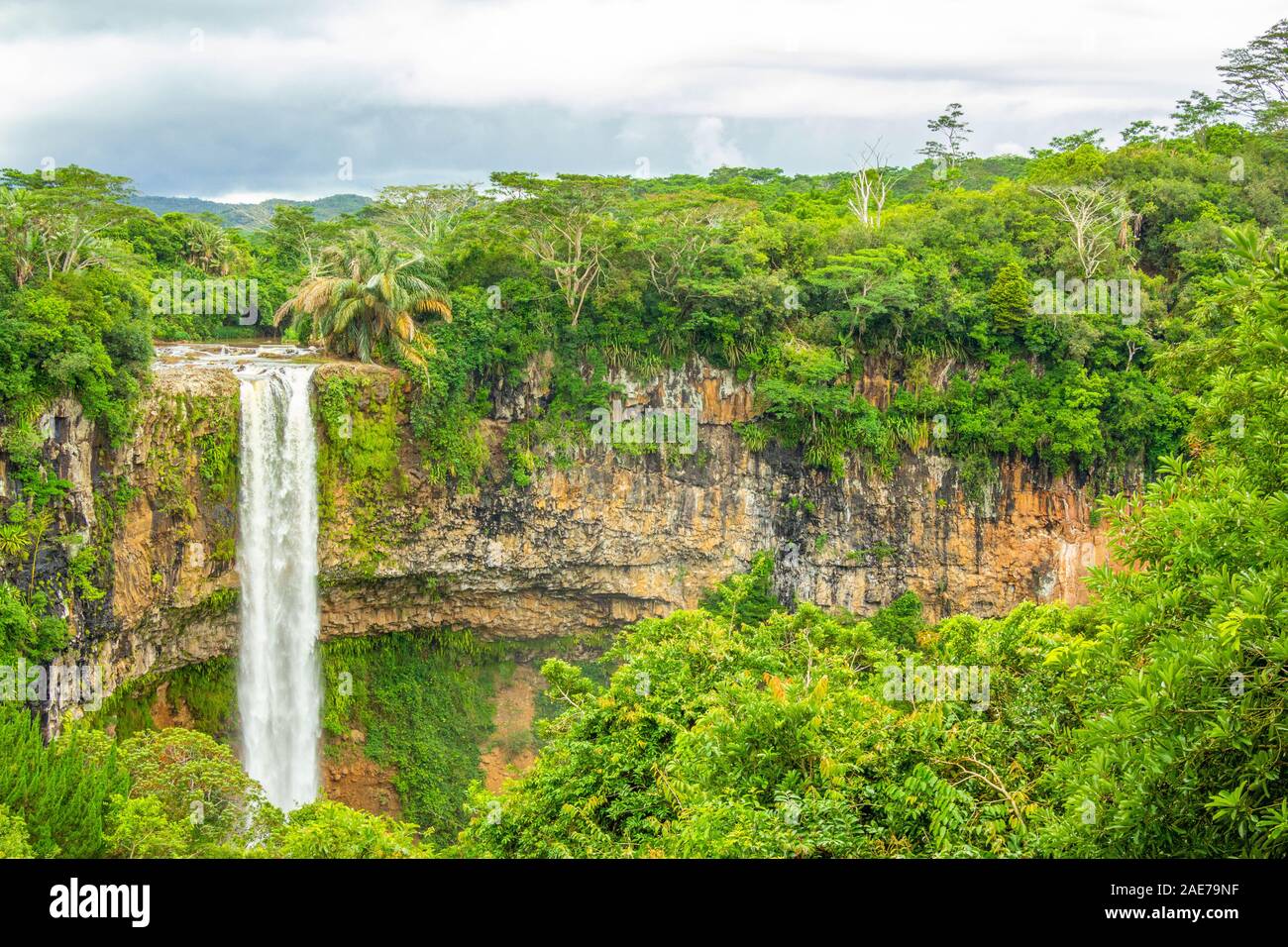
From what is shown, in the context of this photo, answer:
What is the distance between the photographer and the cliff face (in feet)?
78.7

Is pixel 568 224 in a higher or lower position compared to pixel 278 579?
higher

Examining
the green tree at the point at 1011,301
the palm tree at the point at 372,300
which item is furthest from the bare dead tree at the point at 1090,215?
the palm tree at the point at 372,300

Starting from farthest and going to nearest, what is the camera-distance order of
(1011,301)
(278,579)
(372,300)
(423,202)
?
(423,202), (1011,301), (372,300), (278,579)

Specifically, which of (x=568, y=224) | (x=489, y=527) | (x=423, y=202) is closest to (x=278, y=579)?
(x=489, y=527)

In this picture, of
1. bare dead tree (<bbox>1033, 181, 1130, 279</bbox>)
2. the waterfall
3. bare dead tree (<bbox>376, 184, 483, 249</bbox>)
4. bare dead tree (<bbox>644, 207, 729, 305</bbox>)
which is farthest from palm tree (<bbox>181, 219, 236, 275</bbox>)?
bare dead tree (<bbox>1033, 181, 1130, 279</bbox>)

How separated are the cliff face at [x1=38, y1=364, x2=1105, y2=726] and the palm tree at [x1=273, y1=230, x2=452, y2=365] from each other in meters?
1.02

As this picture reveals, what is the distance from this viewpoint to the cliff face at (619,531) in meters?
24.0

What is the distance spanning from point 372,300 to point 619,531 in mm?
8413

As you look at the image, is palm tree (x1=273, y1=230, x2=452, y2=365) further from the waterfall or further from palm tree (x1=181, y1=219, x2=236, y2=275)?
palm tree (x1=181, y1=219, x2=236, y2=275)

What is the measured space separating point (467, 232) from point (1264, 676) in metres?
24.0

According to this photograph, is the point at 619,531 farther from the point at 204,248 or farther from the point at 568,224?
the point at 204,248

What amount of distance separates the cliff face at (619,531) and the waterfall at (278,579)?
397mm

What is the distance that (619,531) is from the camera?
27516mm
